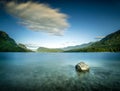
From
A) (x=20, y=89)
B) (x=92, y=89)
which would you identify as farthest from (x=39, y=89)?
(x=92, y=89)

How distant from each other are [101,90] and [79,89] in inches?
127

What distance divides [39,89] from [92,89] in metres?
8.02

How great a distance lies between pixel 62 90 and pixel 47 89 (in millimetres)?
2304

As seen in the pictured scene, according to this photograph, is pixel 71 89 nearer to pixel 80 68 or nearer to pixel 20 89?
pixel 20 89

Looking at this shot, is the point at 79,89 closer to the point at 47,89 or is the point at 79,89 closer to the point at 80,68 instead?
the point at 47,89

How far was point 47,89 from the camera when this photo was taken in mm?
20766

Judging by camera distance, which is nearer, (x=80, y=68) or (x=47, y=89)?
(x=47, y=89)

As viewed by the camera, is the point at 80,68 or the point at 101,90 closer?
the point at 101,90

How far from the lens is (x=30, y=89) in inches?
818

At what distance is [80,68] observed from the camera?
39.5 meters

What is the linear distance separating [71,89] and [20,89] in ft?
25.3

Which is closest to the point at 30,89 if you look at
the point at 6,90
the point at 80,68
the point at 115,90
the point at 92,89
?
the point at 6,90

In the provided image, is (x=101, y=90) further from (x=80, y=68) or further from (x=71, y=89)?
(x=80, y=68)

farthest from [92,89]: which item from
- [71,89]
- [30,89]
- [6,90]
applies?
[6,90]
